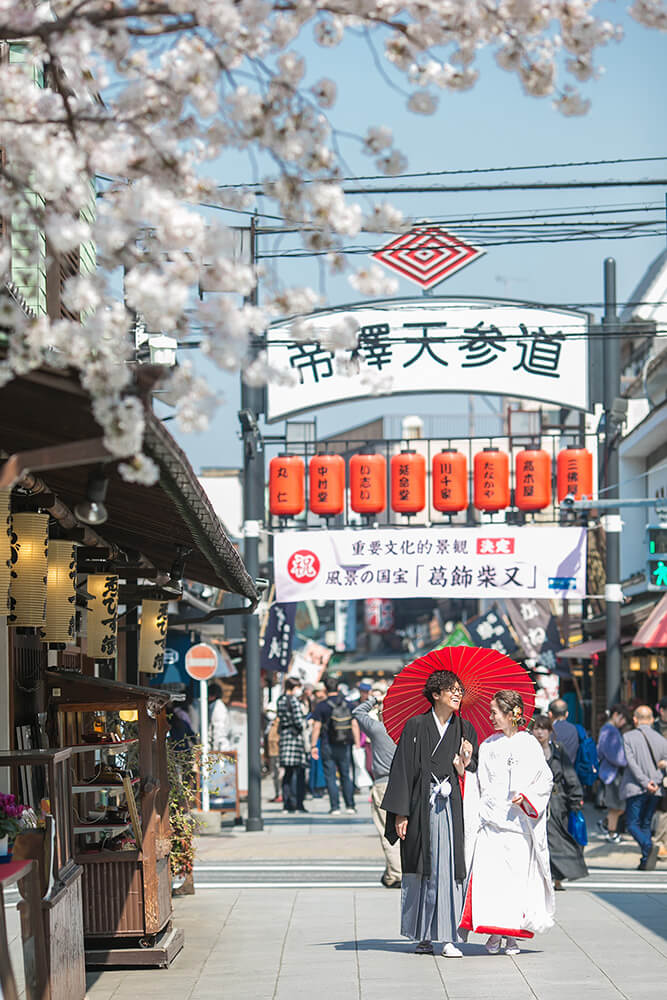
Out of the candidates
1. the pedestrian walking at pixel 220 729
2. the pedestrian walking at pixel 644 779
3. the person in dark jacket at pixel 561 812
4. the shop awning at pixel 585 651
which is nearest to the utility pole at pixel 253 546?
the pedestrian walking at pixel 220 729

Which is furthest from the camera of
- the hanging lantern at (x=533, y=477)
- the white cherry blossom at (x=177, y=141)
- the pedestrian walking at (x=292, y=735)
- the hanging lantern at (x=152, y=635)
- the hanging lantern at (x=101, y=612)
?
the pedestrian walking at (x=292, y=735)

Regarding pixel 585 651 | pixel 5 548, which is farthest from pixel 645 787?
pixel 585 651

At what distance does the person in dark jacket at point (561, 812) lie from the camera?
14516 millimetres

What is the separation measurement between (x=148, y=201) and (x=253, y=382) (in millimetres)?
823

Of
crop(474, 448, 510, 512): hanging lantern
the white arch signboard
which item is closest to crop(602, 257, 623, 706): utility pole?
the white arch signboard

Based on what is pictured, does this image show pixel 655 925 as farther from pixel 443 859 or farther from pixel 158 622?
pixel 158 622

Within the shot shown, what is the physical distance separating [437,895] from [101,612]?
12.4 feet

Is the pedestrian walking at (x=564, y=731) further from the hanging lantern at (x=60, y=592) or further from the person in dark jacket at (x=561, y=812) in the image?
the hanging lantern at (x=60, y=592)

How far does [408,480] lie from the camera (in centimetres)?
2300

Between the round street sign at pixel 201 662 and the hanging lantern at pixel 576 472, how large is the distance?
19.3 ft

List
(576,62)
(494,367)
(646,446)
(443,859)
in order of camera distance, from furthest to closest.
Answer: (646,446)
(494,367)
(443,859)
(576,62)

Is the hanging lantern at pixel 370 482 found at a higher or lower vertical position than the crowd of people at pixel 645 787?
higher

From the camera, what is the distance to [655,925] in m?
12.1

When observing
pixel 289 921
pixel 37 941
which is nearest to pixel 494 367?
pixel 289 921
